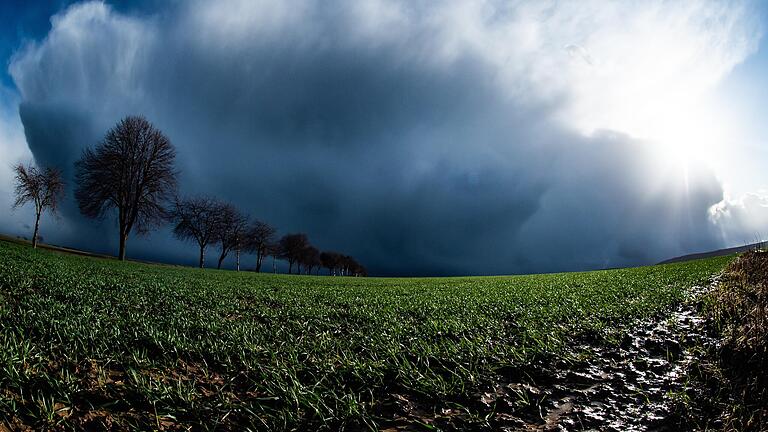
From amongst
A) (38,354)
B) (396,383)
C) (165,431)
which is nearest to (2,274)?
(38,354)

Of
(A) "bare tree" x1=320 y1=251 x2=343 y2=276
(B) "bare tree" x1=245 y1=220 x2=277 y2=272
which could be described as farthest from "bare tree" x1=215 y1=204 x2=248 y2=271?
(A) "bare tree" x1=320 y1=251 x2=343 y2=276

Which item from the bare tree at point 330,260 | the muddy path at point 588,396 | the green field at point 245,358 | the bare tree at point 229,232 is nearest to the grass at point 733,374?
the muddy path at point 588,396

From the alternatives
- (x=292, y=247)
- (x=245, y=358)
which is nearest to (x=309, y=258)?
(x=292, y=247)

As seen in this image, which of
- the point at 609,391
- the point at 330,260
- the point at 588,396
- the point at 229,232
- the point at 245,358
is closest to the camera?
the point at 588,396

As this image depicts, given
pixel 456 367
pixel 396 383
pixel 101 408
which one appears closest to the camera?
pixel 101 408

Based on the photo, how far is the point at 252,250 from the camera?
76.1m

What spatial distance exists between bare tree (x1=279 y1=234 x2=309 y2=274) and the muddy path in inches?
3485

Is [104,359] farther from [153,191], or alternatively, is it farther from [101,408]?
[153,191]

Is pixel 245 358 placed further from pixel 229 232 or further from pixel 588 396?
pixel 229 232

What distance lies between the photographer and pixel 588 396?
3.82 m

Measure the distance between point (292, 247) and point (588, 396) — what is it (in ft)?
297

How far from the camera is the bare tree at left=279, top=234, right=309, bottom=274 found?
89.2 meters

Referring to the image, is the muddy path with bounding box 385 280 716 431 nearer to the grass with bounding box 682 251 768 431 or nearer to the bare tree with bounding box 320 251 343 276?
the grass with bounding box 682 251 768 431

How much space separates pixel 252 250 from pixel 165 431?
258 ft
